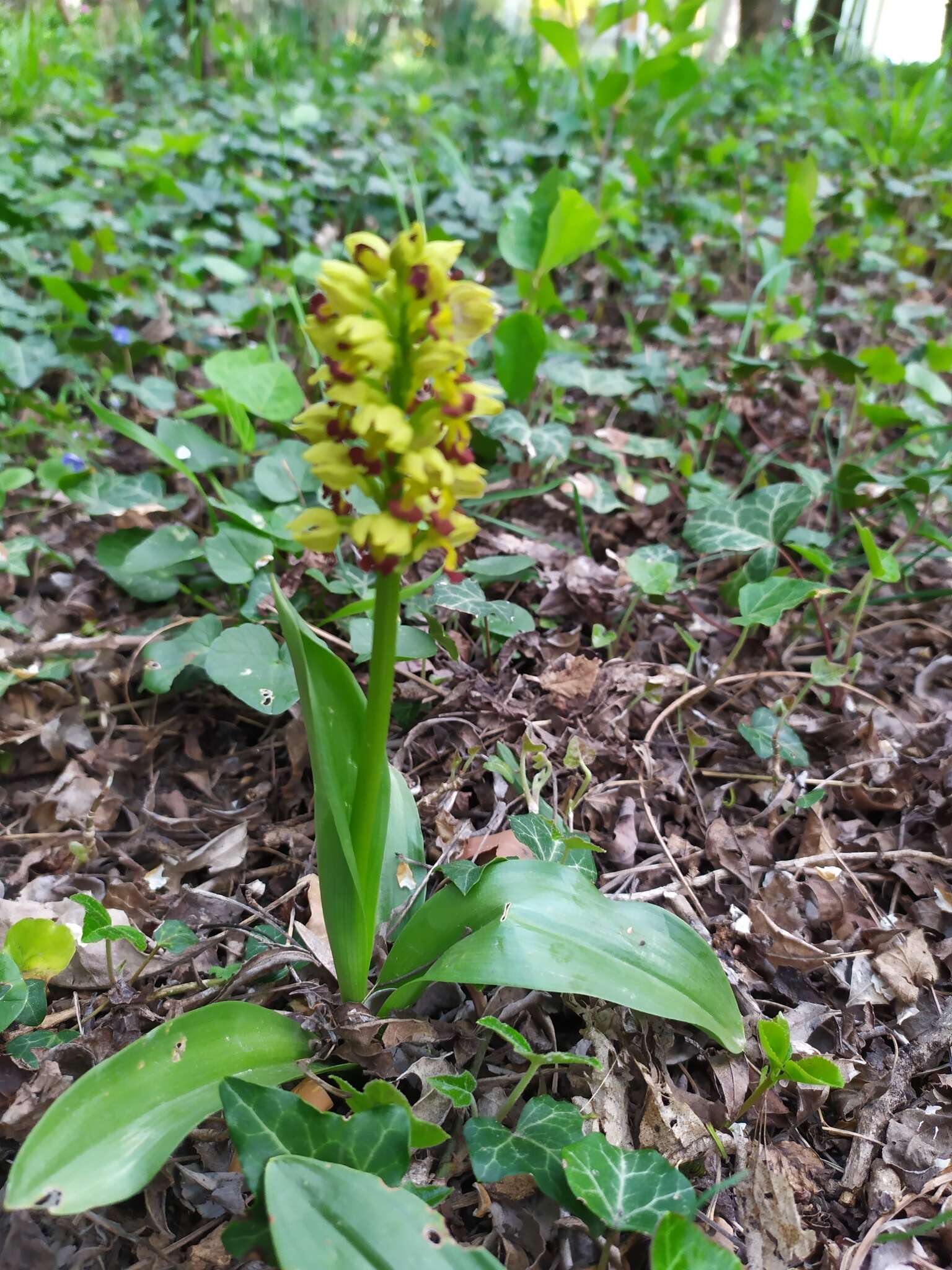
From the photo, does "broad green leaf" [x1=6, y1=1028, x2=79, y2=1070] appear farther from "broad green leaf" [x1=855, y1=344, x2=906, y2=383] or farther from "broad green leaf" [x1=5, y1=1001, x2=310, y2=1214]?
"broad green leaf" [x1=855, y1=344, x2=906, y2=383]

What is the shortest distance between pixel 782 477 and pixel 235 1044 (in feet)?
7.52

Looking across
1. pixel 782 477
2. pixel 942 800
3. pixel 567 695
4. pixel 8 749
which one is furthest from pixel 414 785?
pixel 782 477

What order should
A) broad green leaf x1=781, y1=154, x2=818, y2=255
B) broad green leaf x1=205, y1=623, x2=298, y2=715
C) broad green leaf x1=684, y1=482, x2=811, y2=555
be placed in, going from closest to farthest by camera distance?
1. broad green leaf x1=205, y1=623, x2=298, y2=715
2. broad green leaf x1=684, y1=482, x2=811, y2=555
3. broad green leaf x1=781, y1=154, x2=818, y2=255

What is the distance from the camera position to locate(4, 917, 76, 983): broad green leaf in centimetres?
127

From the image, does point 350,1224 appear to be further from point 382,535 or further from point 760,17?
point 760,17

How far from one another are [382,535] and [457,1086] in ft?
2.42

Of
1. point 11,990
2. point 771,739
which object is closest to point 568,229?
point 771,739

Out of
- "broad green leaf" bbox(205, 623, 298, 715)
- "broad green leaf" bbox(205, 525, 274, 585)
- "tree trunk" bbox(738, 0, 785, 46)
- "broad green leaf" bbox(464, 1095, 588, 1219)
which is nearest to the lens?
"broad green leaf" bbox(464, 1095, 588, 1219)

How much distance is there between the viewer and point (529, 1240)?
109 centimetres

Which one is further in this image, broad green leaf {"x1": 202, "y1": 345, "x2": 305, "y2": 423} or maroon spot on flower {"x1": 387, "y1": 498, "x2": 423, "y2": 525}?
broad green leaf {"x1": 202, "y1": 345, "x2": 305, "y2": 423}

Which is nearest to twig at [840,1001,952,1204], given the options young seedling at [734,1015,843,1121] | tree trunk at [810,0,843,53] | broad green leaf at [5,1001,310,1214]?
young seedling at [734,1015,843,1121]

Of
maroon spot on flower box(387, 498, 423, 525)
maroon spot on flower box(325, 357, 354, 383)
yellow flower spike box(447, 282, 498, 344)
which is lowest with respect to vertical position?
maroon spot on flower box(387, 498, 423, 525)

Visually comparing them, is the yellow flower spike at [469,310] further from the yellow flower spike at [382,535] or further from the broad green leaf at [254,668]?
the broad green leaf at [254,668]

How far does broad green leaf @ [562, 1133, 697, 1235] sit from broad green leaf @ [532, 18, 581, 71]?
11.6 feet
